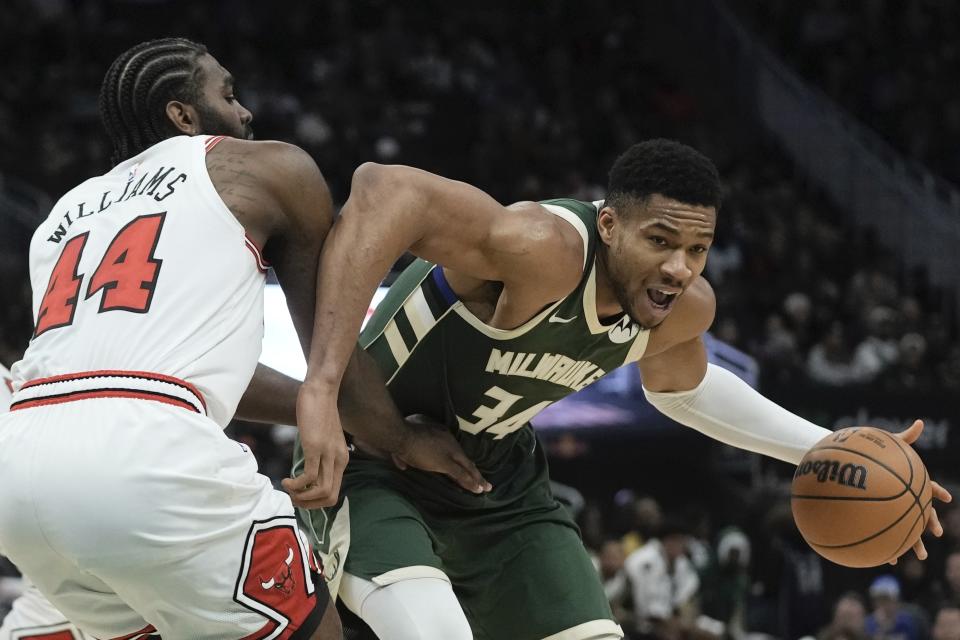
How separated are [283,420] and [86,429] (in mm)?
1139

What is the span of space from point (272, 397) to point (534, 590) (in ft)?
3.29

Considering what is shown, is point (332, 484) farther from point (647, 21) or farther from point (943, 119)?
point (647, 21)

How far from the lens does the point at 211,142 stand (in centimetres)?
318

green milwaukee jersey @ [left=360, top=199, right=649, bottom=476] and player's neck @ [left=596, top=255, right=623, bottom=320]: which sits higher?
player's neck @ [left=596, top=255, right=623, bottom=320]

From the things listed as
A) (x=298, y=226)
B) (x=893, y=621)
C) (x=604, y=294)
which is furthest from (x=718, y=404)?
(x=893, y=621)

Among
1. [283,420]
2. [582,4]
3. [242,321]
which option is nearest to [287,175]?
[242,321]

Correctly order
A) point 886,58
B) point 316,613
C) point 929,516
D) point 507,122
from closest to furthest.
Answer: point 316,613 < point 929,516 < point 507,122 < point 886,58

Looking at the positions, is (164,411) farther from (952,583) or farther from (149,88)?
(952,583)

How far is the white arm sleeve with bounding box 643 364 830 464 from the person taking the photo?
177 inches

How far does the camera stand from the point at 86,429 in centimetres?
276

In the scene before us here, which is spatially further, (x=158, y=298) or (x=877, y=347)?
(x=877, y=347)

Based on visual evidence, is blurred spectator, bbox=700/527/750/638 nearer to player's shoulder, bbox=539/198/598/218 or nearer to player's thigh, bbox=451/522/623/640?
player's thigh, bbox=451/522/623/640

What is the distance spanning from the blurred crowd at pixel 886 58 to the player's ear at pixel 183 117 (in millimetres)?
14108

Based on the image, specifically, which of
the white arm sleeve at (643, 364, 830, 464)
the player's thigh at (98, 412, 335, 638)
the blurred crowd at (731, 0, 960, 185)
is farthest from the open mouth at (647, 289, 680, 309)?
the blurred crowd at (731, 0, 960, 185)
